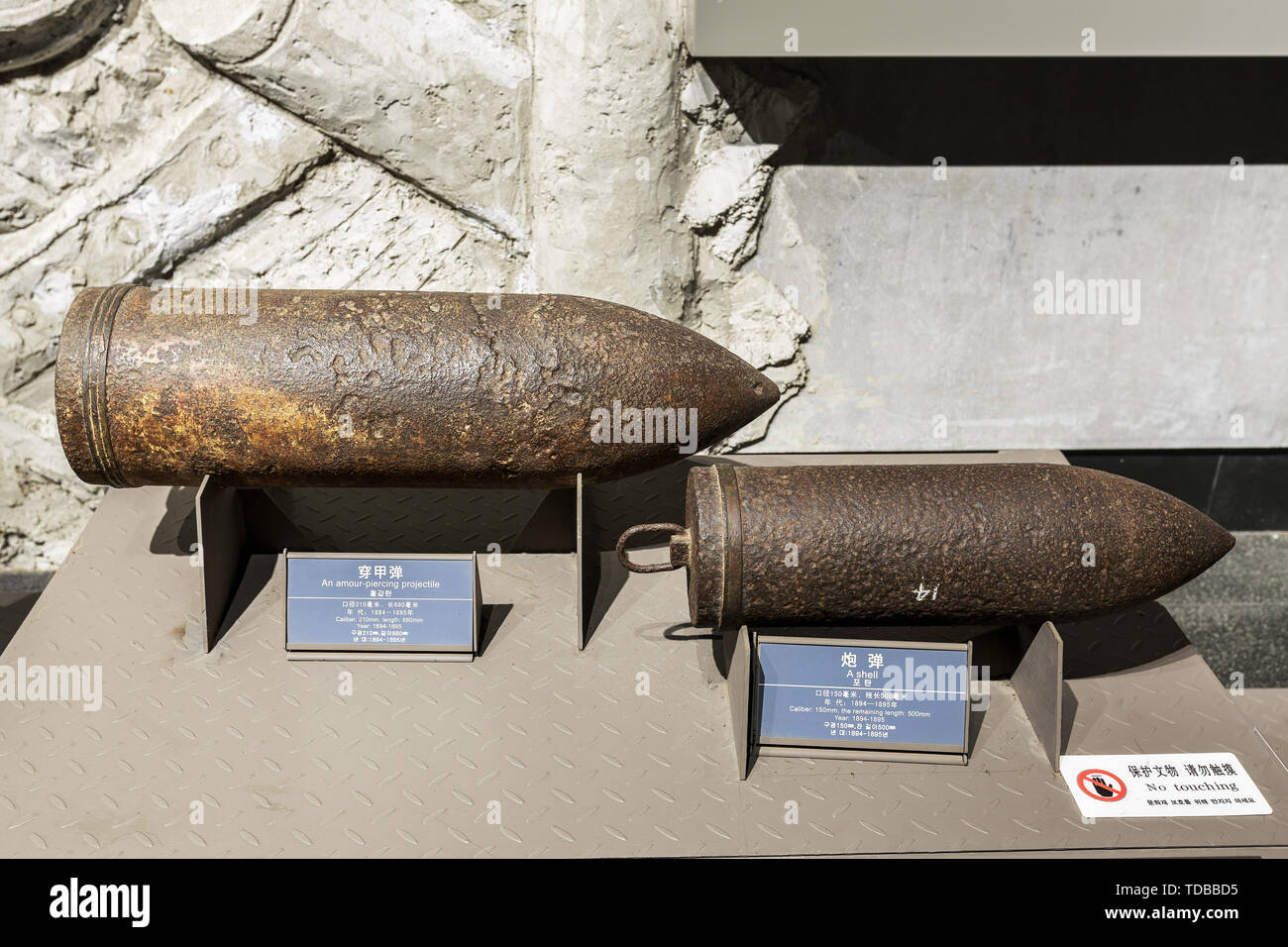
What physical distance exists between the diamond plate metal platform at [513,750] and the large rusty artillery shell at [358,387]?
16.8 inches

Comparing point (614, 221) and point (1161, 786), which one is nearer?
point (1161, 786)

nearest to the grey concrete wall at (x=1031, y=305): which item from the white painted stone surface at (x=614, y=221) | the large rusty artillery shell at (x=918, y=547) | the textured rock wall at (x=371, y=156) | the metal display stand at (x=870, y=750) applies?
the white painted stone surface at (x=614, y=221)

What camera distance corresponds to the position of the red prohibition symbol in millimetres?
2357

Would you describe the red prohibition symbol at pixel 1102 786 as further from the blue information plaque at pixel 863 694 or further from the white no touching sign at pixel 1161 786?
the blue information plaque at pixel 863 694

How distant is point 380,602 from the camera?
264cm

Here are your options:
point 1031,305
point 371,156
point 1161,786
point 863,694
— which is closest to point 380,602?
point 863,694

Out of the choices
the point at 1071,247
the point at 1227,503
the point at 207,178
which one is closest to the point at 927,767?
the point at 1071,247

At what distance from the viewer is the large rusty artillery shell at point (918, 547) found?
2348 mm

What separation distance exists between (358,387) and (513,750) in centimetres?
93

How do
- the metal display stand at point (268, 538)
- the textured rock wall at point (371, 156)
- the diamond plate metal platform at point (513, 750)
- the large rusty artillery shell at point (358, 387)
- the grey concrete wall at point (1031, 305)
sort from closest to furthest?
the diamond plate metal platform at point (513, 750) < the large rusty artillery shell at point (358, 387) < the metal display stand at point (268, 538) < the textured rock wall at point (371, 156) < the grey concrete wall at point (1031, 305)

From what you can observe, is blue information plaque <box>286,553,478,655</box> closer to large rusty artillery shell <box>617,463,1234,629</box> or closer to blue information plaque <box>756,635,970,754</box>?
large rusty artillery shell <box>617,463,1234,629</box>

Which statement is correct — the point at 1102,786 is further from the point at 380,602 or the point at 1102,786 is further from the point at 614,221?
the point at 614,221

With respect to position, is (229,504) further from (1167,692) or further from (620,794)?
(1167,692)

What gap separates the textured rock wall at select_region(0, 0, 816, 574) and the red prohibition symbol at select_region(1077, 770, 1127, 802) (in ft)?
5.73
